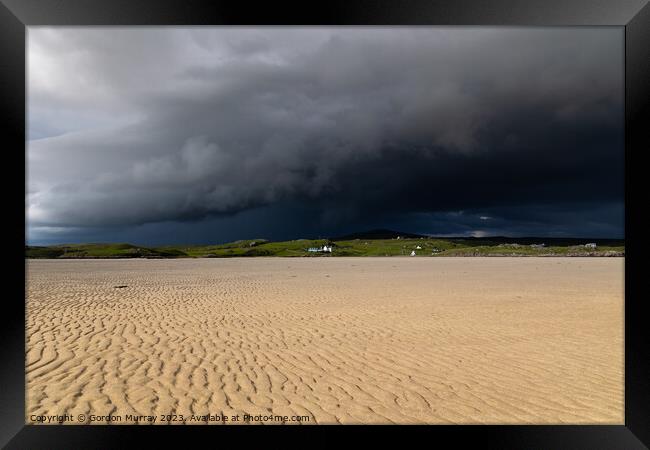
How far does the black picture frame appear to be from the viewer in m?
4.29

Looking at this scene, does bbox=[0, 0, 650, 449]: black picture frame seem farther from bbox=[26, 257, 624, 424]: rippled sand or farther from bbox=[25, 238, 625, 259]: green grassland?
bbox=[25, 238, 625, 259]: green grassland

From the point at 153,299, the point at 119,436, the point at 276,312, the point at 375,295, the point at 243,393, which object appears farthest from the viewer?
the point at 375,295

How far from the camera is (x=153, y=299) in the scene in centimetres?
1823

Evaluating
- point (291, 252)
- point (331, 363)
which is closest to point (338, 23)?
point (331, 363)

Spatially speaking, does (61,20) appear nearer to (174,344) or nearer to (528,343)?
(174,344)

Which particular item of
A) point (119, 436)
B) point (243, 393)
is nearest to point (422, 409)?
point (243, 393)

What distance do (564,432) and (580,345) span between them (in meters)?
6.78

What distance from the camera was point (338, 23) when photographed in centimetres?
493

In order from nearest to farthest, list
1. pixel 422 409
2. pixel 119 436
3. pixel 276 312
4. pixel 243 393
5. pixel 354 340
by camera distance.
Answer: pixel 119 436 < pixel 422 409 < pixel 243 393 < pixel 354 340 < pixel 276 312

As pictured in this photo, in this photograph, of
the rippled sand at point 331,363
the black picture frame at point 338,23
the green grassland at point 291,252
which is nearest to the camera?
the black picture frame at point 338,23

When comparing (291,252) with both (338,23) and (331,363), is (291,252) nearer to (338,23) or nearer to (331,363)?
(331,363)

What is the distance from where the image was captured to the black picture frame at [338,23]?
4.29 metres

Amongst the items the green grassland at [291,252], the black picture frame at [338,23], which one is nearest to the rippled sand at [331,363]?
the black picture frame at [338,23]

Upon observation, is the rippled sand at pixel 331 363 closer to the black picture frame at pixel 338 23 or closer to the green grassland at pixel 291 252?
the black picture frame at pixel 338 23
